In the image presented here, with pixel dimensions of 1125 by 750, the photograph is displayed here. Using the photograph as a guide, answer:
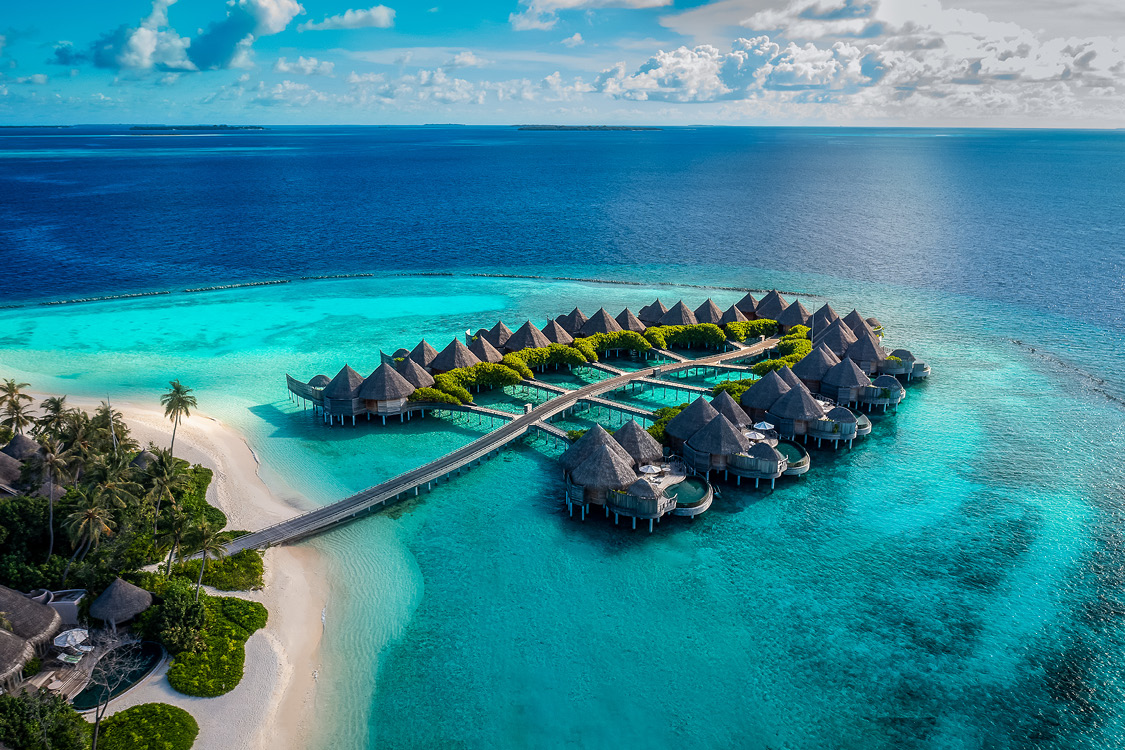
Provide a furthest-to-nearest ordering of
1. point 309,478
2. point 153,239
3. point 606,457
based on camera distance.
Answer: point 153,239 < point 309,478 < point 606,457

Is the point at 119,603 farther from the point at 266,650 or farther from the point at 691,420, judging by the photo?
the point at 691,420

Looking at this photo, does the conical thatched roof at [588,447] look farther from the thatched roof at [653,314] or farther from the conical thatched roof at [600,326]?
the thatched roof at [653,314]

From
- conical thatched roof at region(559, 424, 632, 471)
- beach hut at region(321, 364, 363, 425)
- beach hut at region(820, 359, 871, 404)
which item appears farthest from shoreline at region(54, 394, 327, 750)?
beach hut at region(820, 359, 871, 404)

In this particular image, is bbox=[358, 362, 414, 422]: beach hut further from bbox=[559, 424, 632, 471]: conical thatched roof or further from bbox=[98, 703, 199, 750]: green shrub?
bbox=[98, 703, 199, 750]: green shrub

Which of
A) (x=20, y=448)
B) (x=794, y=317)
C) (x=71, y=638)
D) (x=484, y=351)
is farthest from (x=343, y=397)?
(x=794, y=317)

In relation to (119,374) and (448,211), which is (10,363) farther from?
(448,211)

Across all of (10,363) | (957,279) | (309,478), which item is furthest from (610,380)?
(957,279)

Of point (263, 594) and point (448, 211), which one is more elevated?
point (448, 211)
